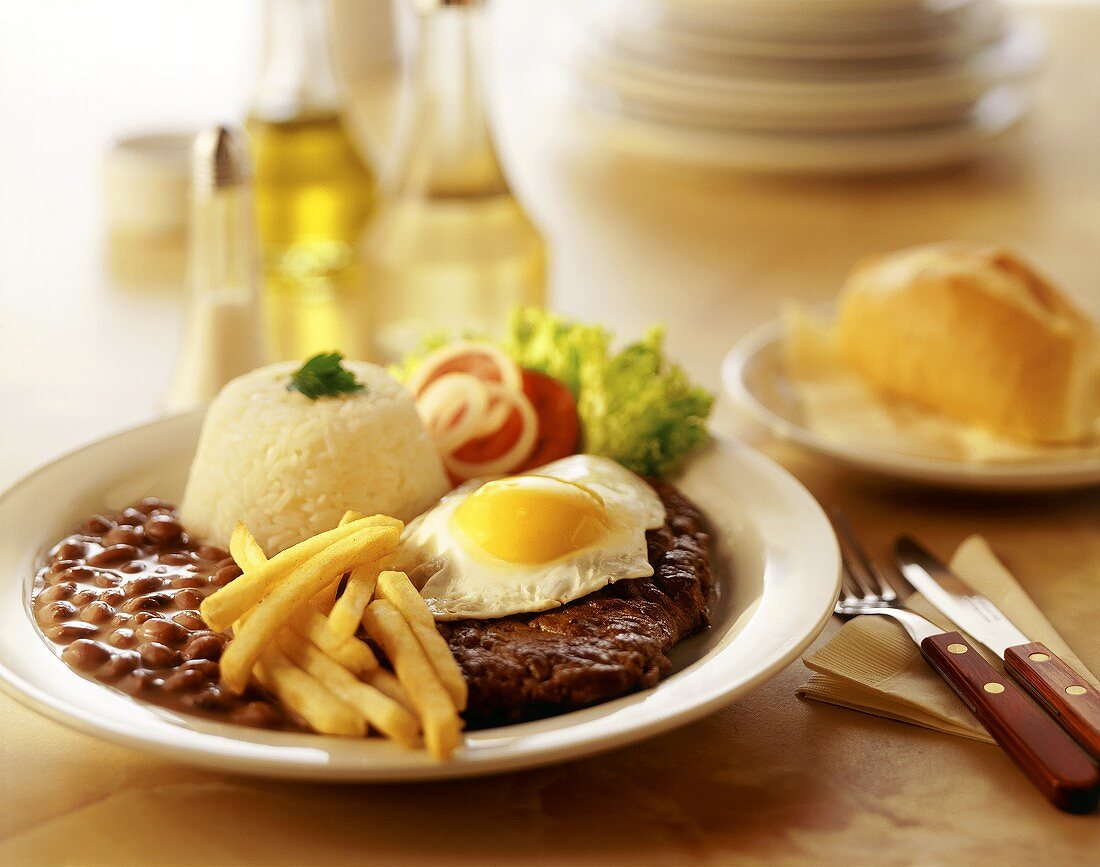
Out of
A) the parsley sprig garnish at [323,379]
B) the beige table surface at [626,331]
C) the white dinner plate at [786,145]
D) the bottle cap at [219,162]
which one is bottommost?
the beige table surface at [626,331]

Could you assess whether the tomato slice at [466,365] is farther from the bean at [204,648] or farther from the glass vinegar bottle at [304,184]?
the bean at [204,648]

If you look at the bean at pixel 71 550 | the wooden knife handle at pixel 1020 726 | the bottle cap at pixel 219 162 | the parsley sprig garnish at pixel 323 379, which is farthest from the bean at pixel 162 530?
the wooden knife handle at pixel 1020 726

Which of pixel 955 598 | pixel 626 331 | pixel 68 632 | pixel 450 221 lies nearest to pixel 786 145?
pixel 626 331

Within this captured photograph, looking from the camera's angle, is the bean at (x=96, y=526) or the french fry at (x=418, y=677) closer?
the french fry at (x=418, y=677)

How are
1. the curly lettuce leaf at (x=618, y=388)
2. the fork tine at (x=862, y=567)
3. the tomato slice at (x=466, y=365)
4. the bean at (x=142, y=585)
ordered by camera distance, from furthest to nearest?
the tomato slice at (x=466, y=365) → the curly lettuce leaf at (x=618, y=388) → the fork tine at (x=862, y=567) → the bean at (x=142, y=585)

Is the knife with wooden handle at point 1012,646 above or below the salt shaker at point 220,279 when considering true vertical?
below
